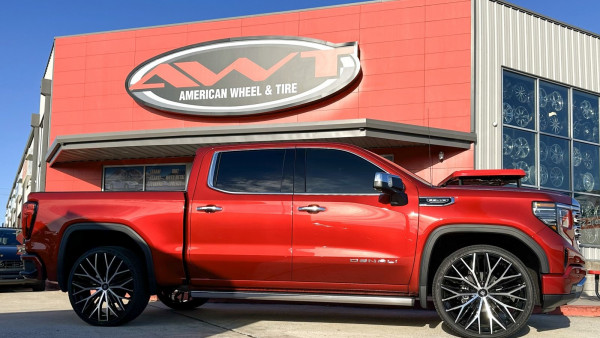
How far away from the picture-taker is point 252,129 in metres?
16.2

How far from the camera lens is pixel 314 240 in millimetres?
6094

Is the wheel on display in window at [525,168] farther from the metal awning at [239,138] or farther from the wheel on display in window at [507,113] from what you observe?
the metal awning at [239,138]

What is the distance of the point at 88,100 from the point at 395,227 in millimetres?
15459

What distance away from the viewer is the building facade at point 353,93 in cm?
1598

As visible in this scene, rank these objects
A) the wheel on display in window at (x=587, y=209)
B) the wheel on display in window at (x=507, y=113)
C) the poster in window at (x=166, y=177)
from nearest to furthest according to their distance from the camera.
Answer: the wheel on display in window at (x=507, y=113) < the wheel on display in window at (x=587, y=209) < the poster in window at (x=166, y=177)

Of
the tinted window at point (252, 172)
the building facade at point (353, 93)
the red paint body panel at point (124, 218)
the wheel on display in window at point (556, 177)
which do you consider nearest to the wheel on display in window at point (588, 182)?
the building facade at point (353, 93)

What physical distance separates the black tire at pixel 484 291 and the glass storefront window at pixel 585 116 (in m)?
13.5

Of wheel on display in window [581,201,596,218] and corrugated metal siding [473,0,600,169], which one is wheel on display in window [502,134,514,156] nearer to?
corrugated metal siding [473,0,600,169]

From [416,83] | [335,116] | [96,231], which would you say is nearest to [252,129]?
[335,116]

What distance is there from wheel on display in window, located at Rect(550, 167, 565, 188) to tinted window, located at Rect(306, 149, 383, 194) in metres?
12.4

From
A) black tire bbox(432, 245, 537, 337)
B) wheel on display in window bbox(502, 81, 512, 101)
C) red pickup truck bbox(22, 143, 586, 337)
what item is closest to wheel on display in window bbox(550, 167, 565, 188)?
wheel on display in window bbox(502, 81, 512, 101)

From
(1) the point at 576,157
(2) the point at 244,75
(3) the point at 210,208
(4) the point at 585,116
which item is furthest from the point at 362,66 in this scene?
(3) the point at 210,208

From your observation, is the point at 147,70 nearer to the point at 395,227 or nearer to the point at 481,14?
the point at 481,14

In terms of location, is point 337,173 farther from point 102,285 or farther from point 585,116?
point 585,116
